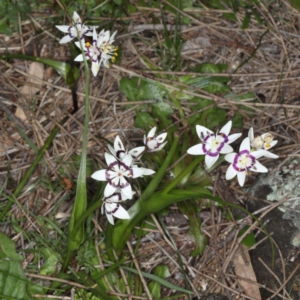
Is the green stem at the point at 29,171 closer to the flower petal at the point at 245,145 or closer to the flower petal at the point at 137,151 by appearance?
the flower petal at the point at 137,151

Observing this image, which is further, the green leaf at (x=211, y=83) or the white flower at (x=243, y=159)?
the green leaf at (x=211, y=83)

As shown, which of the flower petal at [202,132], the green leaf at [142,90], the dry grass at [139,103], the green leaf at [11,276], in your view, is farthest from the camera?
the green leaf at [142,90]

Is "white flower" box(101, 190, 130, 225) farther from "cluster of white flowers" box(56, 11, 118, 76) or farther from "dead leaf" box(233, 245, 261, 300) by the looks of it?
"dead leaf" box(233, 245, 261, 300)

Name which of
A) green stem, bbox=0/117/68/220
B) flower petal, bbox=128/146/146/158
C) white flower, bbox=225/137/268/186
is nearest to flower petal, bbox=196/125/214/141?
white flower, bbox=225/137/268/186

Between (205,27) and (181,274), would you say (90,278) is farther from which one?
(205,27)

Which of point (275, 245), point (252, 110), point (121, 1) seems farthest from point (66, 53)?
point (275, 245)

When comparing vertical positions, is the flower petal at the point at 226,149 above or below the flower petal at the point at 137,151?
above

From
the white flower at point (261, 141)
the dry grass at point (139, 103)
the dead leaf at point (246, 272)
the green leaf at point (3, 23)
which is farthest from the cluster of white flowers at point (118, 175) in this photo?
the green leaf at point (3, 23)
